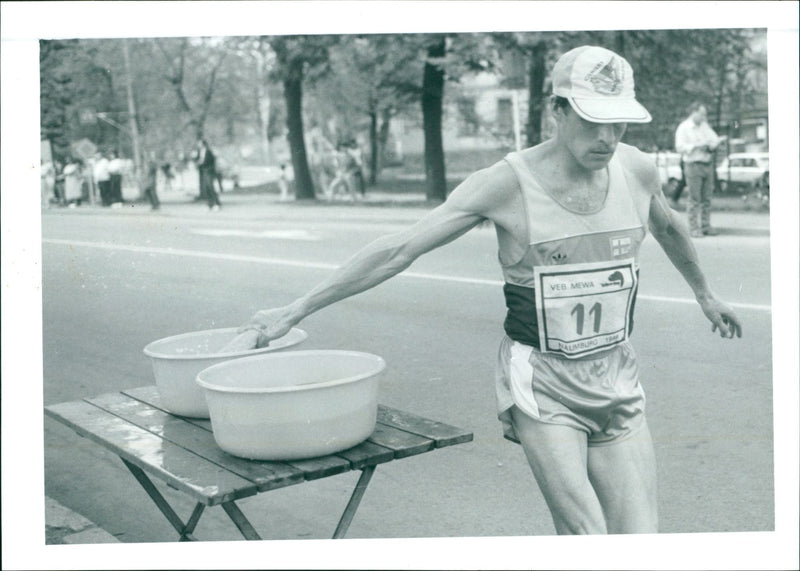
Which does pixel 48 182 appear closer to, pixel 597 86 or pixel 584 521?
pixel 597 86

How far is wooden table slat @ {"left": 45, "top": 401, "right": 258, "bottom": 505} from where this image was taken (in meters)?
2.98

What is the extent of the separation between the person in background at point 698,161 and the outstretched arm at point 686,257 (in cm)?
667

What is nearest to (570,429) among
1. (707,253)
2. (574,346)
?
(574,346)

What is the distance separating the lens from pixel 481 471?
16.7ft

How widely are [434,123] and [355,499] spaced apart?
11549 mm

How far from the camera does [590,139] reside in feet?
10.1

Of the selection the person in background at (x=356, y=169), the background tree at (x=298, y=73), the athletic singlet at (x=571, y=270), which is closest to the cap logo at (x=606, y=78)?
the athletic singlet at (x=571, y=270)

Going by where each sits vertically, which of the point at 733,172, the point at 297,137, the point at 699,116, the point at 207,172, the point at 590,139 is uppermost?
the point at 297,137

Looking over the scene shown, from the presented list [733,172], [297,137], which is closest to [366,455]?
[733,172]

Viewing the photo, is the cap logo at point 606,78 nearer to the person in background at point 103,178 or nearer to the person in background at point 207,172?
the person in background at point 103,178

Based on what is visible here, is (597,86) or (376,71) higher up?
(376,71)

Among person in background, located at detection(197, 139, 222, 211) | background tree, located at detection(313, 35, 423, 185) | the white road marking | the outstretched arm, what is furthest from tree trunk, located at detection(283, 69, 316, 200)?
the outstretched arm

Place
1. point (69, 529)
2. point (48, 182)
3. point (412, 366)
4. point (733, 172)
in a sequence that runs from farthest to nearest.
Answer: point (733, 172)
point (412, 366)
point (48, 182)
point (69, 529)

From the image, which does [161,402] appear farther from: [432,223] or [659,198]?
[659,198]
